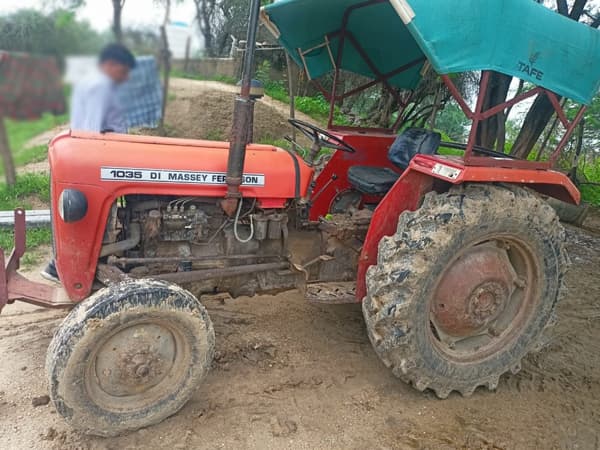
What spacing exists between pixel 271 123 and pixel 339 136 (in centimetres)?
543

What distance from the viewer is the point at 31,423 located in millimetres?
2564

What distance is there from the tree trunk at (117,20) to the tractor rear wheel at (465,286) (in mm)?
2082

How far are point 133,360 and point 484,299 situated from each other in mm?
2110

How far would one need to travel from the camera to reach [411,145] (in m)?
Answer: 3.79

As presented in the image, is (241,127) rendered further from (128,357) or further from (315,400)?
(315,400)

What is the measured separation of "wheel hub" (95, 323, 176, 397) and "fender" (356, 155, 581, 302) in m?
1.26

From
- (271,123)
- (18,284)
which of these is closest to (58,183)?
(18,284)

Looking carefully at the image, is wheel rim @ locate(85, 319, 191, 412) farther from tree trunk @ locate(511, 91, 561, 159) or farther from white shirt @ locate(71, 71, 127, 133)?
tree trunk @ locate(511, 91, 561, 159)

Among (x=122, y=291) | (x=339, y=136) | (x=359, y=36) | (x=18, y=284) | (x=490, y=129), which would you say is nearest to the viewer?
(x=122, y=291)

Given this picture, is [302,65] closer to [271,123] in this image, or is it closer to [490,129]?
[490,129]

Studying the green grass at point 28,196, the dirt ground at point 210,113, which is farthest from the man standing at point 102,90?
the green grass at point 28,196

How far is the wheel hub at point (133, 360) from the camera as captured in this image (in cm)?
243

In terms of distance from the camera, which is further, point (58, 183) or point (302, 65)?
point (302, 65)

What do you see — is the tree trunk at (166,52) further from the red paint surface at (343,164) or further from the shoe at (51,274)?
the red paint surface at (343,164)
